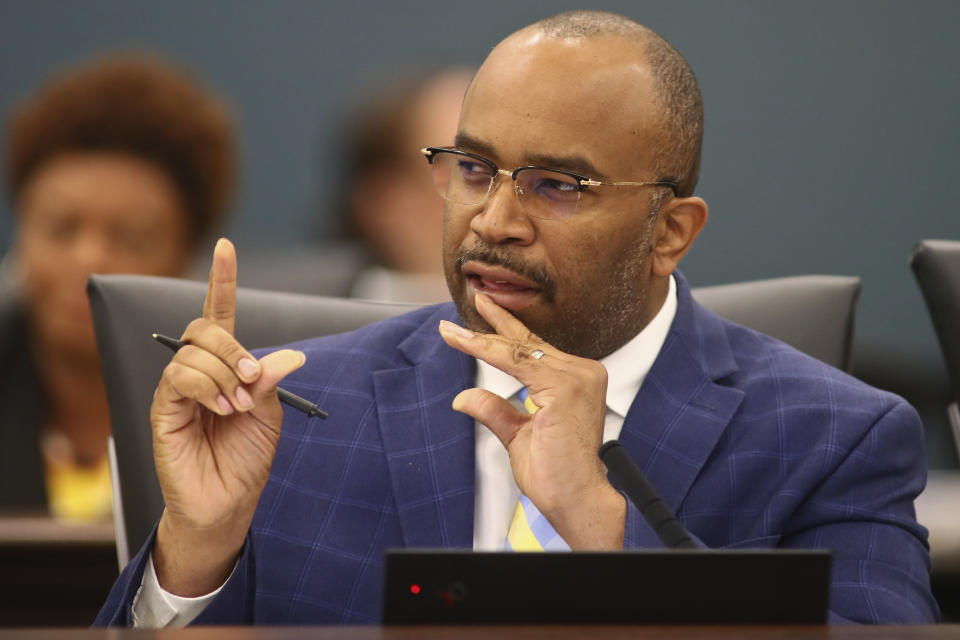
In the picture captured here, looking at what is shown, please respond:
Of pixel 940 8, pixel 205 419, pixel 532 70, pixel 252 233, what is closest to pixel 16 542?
pixel 205 419

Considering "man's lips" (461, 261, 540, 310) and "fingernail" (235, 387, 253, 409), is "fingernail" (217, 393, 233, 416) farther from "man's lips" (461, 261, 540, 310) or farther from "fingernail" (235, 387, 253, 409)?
"man's lips" (461, 261, 540, 310)

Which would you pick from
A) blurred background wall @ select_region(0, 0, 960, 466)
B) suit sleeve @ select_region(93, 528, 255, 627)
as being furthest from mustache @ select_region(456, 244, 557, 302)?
blurred background wall @ select_region(0, 0, 960, 466)

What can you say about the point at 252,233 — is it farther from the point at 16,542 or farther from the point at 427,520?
the point at 427,520

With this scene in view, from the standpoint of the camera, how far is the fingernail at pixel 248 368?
1269mm

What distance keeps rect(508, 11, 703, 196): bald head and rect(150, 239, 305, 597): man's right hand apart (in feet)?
1.96

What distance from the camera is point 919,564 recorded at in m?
1.49

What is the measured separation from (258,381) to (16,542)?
2.05 feet

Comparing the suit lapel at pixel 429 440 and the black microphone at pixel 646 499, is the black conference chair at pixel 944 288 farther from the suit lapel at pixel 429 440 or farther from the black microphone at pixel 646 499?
the black microphone at pixel 646 499

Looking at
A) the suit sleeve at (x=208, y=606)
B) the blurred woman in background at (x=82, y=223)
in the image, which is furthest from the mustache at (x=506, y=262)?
the blurred woman in background at (x=82, y=223)

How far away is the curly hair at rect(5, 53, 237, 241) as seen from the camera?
8.59ft

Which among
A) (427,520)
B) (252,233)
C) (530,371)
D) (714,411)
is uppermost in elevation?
(530,371)

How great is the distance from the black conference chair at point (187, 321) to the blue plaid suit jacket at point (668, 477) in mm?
124

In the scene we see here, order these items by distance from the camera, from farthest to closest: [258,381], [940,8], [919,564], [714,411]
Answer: [940,8] → [714,411] → [919,564] → [258,381]

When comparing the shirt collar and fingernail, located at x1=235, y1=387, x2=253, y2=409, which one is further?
the shirt collar
